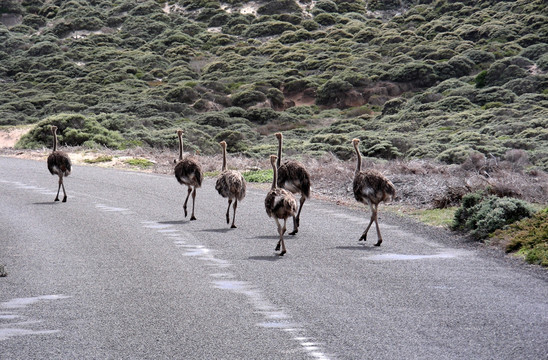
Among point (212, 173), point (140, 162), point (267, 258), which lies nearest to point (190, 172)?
point (267, 258)

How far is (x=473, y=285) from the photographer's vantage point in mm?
9102

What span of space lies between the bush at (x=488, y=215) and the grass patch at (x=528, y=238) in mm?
230

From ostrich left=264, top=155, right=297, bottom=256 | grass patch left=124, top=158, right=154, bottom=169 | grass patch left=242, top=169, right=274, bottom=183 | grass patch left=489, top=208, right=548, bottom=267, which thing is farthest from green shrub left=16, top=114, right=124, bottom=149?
grass patch left=489, top=208, right=548, bottom=267

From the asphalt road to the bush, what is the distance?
25.6 inches

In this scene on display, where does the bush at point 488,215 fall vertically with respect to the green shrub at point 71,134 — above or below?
below

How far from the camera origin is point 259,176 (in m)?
22.5

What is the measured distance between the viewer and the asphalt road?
6.81 meters

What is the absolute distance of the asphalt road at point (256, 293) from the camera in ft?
22.4

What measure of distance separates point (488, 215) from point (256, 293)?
5617 millimetres

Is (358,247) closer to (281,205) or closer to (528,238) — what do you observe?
(281,205)

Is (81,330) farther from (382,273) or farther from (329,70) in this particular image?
(329,70)

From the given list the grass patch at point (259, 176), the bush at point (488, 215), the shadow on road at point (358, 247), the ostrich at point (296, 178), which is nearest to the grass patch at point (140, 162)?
the grass patch at point (259, 176)

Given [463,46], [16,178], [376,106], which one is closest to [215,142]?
[16,178]

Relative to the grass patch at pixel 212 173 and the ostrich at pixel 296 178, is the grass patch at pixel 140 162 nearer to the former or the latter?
the grass patch at pixel 212 173
